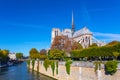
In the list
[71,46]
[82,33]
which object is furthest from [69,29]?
[71,46]

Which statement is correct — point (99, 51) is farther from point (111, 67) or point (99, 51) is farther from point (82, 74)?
point (111, 67)

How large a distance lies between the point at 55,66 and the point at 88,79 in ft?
60.3

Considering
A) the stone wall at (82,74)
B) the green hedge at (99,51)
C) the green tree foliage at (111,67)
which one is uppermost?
the green hedge at (99,51)

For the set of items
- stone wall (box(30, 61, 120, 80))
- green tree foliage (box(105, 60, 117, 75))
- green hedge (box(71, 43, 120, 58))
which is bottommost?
stone wall (box(30, 61, 120, 80))

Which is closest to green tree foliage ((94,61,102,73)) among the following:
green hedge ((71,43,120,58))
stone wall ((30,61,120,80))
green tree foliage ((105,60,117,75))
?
stone wall ((30,61,120,80))

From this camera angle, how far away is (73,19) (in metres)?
142

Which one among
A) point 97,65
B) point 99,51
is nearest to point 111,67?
point 97,65

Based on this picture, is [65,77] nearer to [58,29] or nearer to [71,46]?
[71,46]

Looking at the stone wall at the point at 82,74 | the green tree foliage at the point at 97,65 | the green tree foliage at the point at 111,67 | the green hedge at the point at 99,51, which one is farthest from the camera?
the green hedge at the point at 99,51

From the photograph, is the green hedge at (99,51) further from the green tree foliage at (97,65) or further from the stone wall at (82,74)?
the green tree foliage at (97,65)

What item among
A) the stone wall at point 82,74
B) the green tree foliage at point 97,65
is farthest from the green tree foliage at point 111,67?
the green tree foliage at point 97,65

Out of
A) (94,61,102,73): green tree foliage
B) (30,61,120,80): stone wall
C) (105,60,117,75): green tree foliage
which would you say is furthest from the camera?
(94,61,102,73): green tree foliage

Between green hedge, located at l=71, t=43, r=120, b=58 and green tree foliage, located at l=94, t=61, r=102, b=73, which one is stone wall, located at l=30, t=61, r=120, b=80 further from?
green hedge, located at l=71, t=43, r=120, b=58

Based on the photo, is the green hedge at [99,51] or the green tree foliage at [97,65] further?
the green hedge at [99,51]
